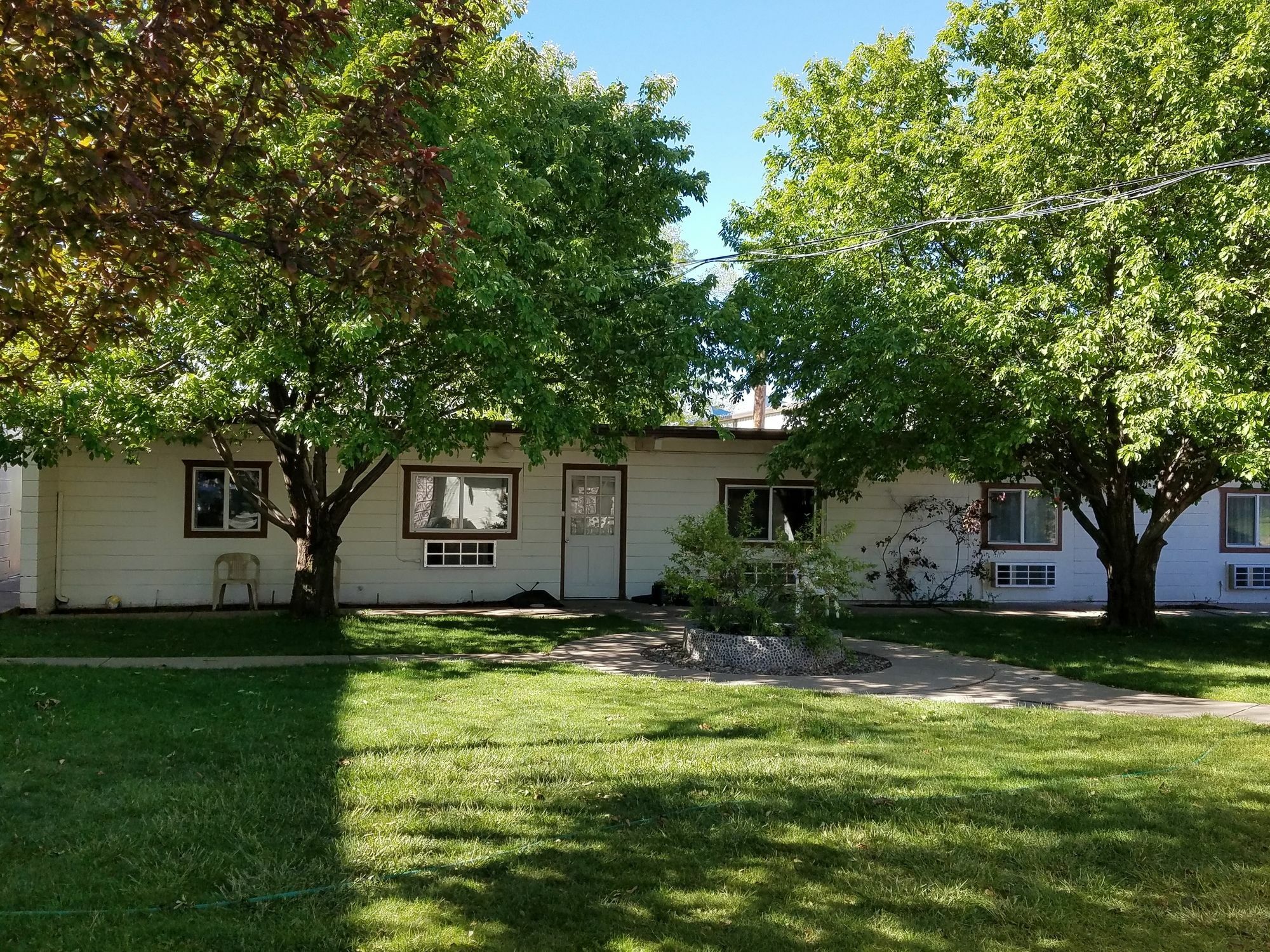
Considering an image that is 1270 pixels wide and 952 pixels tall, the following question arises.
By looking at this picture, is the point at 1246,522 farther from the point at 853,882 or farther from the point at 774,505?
the point at 853,882

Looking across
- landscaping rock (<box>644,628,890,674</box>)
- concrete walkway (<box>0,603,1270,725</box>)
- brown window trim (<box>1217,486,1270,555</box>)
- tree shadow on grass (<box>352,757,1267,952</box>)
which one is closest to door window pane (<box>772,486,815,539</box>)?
concrete walkway (<box>0,603,1270,725</box>)

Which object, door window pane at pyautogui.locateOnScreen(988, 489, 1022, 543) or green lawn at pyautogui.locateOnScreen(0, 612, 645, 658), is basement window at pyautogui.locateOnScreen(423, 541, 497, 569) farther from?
door window pane at pyautogui.locateOnScreen(988, 489, 1022, 543)

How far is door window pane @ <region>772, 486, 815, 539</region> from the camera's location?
17.1m

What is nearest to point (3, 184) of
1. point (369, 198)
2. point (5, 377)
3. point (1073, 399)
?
point (5, 377)

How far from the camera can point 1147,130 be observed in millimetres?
11031

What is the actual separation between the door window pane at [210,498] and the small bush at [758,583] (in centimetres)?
748

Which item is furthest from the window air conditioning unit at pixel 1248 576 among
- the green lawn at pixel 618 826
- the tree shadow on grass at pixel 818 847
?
the tree shadow on grass at pixel 818 847

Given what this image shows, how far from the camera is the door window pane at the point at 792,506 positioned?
1706 cm

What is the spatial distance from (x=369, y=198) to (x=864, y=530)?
14.0 m

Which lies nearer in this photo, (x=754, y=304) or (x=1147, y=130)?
(x=1147, y=130)

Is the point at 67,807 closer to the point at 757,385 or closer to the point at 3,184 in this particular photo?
the point at 3,184

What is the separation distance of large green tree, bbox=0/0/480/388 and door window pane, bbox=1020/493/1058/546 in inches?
613

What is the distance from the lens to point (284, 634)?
1130cm

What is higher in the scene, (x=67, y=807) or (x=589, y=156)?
(x=589, y=156)
